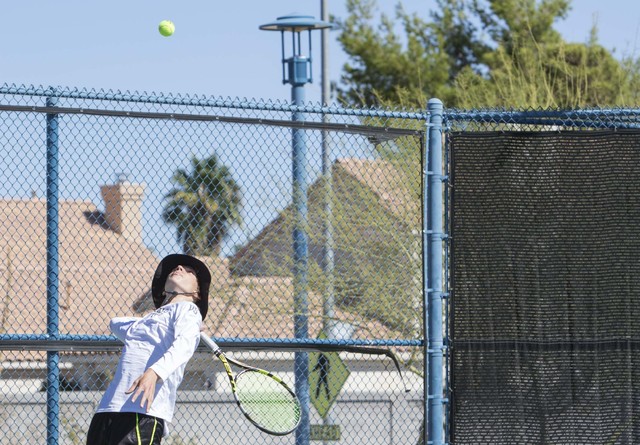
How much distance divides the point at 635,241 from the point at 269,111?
2155 millimetres

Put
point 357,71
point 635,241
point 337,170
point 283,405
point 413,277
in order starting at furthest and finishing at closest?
point 357,71 < point 337,170 < point 413,277 < point 635,241 < point 283,405

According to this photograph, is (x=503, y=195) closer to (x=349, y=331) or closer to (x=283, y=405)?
(x=283, y=405)

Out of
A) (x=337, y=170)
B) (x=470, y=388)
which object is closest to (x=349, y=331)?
(x=337, y=170)

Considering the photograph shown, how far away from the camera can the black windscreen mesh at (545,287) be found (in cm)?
618

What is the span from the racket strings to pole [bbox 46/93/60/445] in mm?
948

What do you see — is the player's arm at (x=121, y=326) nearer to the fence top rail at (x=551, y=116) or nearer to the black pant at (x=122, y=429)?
the black pant at (x=122, y=429)

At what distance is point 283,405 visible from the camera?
5820 millimetres

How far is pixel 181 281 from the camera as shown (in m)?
5.43

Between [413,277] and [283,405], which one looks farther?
[413,277]

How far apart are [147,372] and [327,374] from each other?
103 inches

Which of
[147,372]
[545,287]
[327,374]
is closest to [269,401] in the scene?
A: [147,372]

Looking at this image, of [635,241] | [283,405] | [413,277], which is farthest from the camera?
[413,277]

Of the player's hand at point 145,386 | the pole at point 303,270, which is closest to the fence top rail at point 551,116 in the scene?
the pole at point 303,270

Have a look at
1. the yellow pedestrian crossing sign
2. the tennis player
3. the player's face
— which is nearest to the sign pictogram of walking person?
the yellow pedestrian crossing sign
